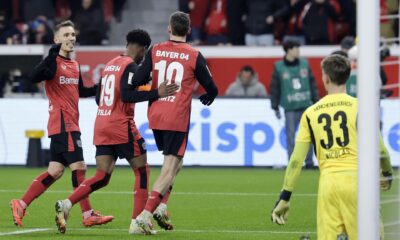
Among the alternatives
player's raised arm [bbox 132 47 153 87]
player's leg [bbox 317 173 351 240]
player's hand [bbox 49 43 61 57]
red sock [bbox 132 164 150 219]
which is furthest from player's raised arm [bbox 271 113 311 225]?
player's hand [bbox 49 43 61 57]

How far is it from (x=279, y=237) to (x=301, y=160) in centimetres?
326

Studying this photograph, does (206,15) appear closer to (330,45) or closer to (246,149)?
(330,45)

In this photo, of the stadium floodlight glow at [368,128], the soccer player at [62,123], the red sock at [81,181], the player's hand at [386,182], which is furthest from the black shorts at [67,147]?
the stadium floodlight glow at [368,128]

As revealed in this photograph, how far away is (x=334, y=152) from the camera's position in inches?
350

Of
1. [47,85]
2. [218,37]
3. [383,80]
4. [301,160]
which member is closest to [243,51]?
[218,37]

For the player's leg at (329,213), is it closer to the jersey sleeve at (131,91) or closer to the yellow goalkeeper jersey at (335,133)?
the yellow goalkeeper jersey at (335,133)

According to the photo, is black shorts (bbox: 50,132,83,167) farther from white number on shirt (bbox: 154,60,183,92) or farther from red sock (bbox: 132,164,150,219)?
white number on shirt (bbox: 154,60,183,92)

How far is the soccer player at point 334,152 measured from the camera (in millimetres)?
8766

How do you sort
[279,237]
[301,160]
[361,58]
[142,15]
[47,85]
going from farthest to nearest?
[142,15]
[47,85]
[279,237]
[301,160]
[361,58]

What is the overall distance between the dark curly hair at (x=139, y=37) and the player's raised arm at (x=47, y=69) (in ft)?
3.18

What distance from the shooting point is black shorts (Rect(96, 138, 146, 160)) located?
1259 cm

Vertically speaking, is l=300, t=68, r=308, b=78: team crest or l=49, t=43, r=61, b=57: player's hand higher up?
l=49, t=43, r=61, b=57: player's hand

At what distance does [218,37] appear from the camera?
27.0 metres

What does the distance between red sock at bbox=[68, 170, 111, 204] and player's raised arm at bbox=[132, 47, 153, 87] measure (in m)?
1.06
